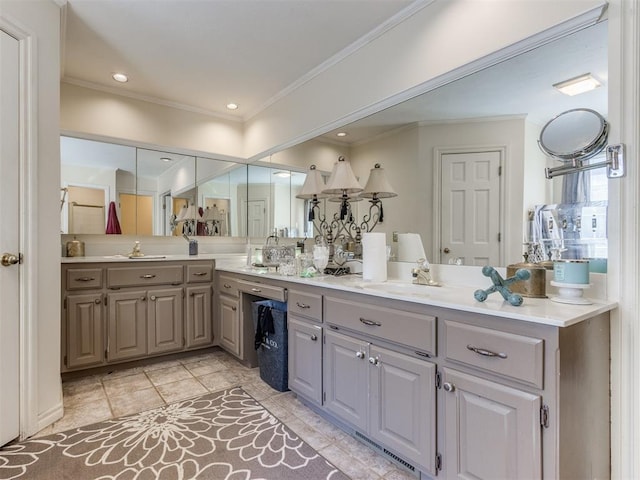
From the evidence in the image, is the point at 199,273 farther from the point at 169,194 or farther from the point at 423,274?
the point at 423,274

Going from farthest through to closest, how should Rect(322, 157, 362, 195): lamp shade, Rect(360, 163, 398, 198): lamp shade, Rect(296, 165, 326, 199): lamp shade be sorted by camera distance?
Rect(296, 165, 326, 199): lamp shade
Rect(322, 157, 362, 195): lamp shade
Rect(360, 163, 398, 198): lamp shade

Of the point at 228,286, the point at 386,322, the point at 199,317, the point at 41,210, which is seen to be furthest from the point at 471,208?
the point at 199,317

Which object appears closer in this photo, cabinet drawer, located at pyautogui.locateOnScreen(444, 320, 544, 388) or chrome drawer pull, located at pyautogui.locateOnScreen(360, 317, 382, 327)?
cabinet drawer, located at pyautogui.locateOnScreen(444, 320, 544, 388)

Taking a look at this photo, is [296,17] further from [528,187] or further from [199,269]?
[199,269]

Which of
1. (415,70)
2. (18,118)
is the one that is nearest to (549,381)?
(415,70)

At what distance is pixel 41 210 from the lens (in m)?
1.96

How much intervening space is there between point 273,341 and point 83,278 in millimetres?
1659

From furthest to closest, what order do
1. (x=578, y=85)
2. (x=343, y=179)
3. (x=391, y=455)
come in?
1. (x=343, y=179)
2. (x=391, y=455)
3. (x=578, y=85)

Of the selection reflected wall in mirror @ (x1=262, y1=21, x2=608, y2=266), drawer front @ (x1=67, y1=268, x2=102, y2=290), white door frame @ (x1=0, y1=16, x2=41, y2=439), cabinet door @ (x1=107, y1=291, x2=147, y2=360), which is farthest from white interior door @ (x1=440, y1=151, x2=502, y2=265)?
drawer front @ (x1=67, y1=268, x2=102, y2=290)

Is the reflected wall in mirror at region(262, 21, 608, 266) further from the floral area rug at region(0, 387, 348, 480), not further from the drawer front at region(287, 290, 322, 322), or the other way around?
the floral area rug at region(0, 387, 348, 480)

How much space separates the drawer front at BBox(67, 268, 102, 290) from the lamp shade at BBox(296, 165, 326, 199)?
1849 mm

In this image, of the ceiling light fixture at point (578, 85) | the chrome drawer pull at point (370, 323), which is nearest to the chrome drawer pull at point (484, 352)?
the chrome drawer pull at point (370, 323)

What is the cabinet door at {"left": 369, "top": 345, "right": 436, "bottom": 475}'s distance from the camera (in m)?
1.43

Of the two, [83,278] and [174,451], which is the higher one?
[83,278]
